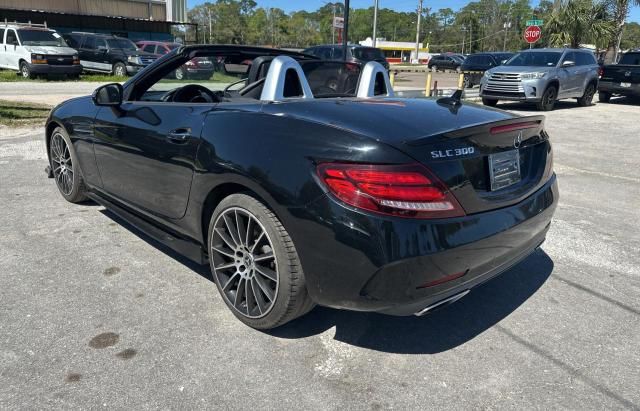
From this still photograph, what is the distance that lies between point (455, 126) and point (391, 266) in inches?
33.3

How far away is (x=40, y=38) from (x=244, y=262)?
20.5 meters

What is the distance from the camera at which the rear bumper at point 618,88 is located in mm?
16594

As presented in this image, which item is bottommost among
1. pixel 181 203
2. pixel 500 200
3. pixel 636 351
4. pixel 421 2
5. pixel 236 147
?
pixel 636 351

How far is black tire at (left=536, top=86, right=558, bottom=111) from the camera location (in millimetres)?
14167

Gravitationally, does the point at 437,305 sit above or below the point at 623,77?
below

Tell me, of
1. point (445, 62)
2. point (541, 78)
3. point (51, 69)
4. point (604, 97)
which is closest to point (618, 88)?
point (604, 97)

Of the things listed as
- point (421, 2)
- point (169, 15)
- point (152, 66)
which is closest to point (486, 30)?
point (421, 2)

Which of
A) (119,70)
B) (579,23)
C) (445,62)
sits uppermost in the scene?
(579,23)

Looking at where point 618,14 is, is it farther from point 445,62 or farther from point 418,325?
point 418,325

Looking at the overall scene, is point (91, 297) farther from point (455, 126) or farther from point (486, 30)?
point (486, 30)

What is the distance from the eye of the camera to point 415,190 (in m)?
2.23

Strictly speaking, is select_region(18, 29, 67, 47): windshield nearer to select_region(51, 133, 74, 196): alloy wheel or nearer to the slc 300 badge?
select_region(51, 133, 74, 196): alloy wheel

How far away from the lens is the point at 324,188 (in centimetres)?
229

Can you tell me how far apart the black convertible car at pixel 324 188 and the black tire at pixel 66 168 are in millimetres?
1009
